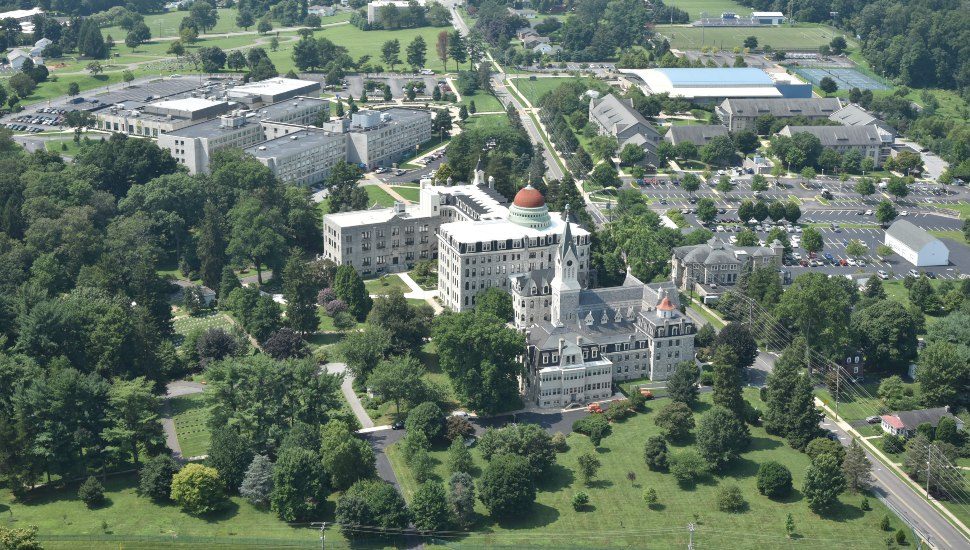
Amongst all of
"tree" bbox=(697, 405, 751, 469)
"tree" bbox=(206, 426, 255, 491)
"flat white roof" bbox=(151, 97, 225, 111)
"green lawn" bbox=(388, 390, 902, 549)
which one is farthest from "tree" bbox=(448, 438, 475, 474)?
"flat white roof" bbox=(151, 97, 225, 111)

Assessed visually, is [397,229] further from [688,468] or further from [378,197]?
[688,468]

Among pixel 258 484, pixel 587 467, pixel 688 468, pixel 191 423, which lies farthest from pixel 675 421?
pixel 191 423

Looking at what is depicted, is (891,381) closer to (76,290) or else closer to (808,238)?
(808,238)

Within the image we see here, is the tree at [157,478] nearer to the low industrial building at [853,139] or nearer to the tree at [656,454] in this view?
the tree at [656,454]

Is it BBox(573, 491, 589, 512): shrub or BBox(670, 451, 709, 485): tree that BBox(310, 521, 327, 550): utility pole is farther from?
BBox(670, 451, 709, 485): tree

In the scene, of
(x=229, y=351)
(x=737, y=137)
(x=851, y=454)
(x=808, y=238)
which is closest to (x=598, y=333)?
(x=851, y=454)

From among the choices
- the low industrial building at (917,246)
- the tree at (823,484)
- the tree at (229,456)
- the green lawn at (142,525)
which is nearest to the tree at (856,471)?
the tree at (823,484)

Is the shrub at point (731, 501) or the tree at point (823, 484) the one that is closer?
the tree at point (823, 484)

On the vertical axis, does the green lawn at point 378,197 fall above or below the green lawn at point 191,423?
above
